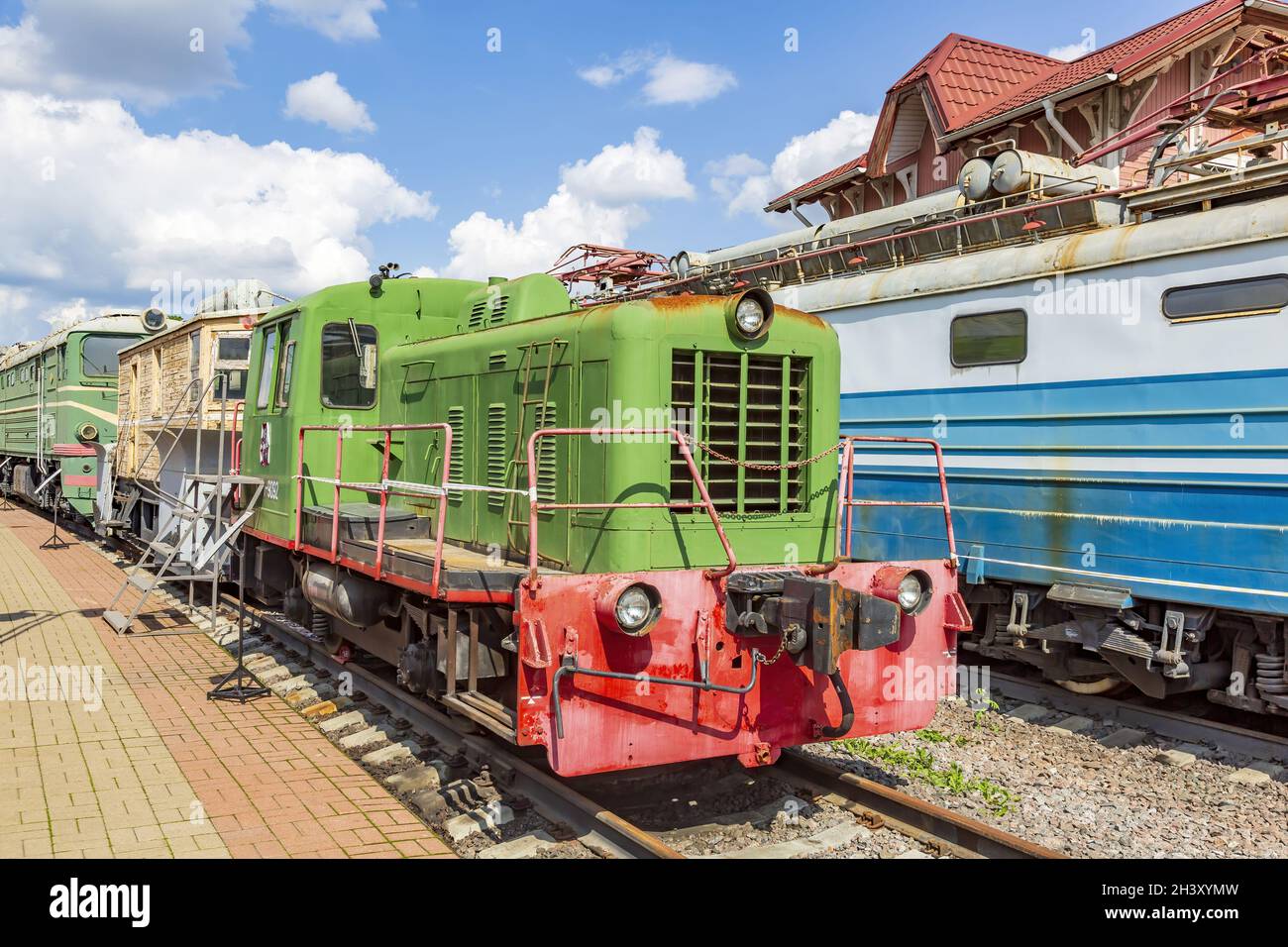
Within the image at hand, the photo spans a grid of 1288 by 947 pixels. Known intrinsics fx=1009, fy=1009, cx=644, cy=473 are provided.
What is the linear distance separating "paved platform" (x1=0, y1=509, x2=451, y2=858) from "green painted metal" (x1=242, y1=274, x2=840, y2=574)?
5.94ft

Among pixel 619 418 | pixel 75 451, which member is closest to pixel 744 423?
pixel 619 418

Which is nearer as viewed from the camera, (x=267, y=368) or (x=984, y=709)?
(x=984, y=709)

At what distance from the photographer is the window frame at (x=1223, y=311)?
22.3 ft

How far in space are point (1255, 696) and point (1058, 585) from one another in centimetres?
155

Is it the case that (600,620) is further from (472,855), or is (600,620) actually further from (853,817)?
(853,817)

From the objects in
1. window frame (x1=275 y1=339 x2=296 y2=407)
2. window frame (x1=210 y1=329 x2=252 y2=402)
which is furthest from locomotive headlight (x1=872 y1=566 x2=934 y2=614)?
window frame (x1=210 y1=329 x2=252 y2=402)

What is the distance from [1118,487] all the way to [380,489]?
5.44m

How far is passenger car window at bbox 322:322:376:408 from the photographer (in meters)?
8.45

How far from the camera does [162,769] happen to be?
6.34 metres

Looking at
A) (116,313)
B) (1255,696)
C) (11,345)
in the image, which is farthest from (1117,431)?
(11,345)

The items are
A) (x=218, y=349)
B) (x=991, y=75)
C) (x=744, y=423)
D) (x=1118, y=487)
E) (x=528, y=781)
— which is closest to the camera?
(x=528, y=781)

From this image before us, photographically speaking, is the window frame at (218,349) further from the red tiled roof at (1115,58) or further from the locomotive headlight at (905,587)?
the red tiled roof at (1115,58)

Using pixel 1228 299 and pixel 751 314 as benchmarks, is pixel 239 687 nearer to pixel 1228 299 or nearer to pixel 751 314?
pixel 751 314

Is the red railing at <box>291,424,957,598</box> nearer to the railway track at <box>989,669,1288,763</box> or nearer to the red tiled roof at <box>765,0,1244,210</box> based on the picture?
the railway track at <box>989,669,1288,763</box>
